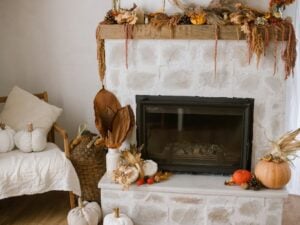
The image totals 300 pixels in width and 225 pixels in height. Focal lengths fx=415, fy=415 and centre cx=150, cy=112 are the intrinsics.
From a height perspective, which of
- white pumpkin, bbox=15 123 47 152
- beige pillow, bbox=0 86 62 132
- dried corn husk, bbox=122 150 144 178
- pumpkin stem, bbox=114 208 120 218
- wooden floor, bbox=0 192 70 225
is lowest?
wooden floor, bbox=0 192 70 225

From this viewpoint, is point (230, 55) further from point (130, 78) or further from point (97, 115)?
point (97, 115)

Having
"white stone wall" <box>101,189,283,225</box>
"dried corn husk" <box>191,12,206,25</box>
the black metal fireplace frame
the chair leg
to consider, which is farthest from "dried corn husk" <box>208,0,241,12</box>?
the chair leg

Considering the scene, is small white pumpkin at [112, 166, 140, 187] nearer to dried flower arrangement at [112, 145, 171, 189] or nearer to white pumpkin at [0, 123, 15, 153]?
dried flower arrangement at [112, 145, 171, 189]

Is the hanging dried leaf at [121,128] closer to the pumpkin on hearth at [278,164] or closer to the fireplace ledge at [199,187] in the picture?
the fireplace ledge at [199,187]

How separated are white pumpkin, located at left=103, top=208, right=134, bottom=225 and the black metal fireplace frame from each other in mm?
485

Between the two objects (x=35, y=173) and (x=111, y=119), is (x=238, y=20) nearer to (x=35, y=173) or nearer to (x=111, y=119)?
(x=111, y=119)

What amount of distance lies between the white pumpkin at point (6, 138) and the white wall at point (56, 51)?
2.21 feet

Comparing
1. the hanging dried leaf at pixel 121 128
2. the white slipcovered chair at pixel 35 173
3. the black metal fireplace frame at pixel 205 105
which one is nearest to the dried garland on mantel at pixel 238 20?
the black metal fireplace frame at pixel 205 105

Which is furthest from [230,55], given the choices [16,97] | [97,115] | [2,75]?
[2,75]

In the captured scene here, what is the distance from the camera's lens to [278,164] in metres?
2.84

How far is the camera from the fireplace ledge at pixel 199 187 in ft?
9.40

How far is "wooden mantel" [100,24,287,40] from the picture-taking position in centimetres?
287

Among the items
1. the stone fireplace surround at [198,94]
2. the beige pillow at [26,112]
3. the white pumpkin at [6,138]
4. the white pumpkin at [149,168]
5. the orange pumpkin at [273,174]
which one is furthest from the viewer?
the beige pillow at [26,112]

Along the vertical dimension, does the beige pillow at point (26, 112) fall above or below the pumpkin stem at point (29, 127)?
above
